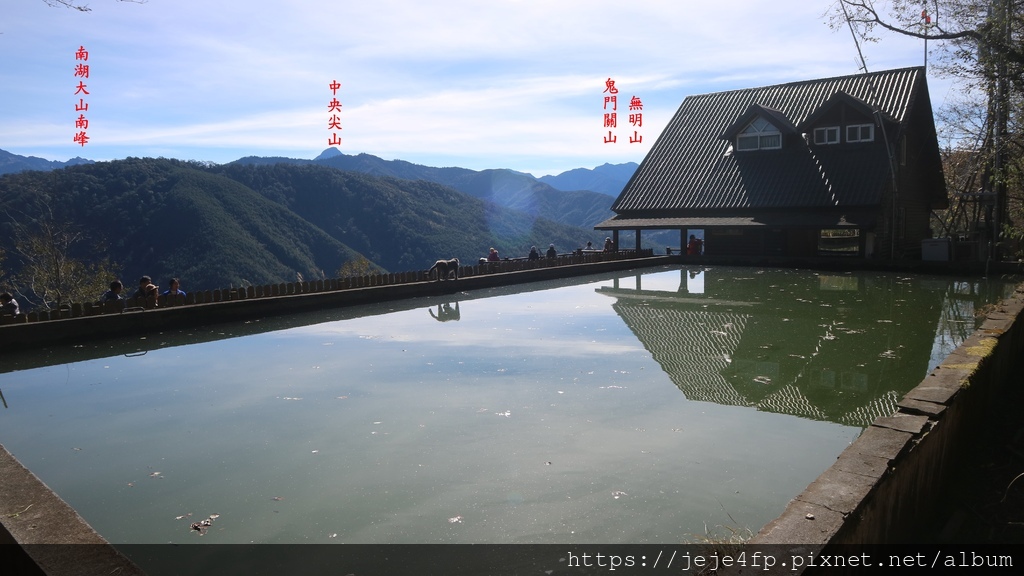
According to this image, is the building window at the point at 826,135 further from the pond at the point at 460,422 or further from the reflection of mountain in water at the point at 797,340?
the pond at the point at 460,422

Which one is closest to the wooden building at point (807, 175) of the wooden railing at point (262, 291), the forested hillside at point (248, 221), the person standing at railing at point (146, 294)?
the wooden railing at point (262, 291)

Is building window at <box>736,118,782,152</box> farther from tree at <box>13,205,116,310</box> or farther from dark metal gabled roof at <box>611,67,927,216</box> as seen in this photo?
tree at <box>13,205,116,310</box>

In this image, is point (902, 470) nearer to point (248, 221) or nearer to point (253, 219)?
point (248, 221)

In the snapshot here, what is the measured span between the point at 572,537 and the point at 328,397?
4.39 metres

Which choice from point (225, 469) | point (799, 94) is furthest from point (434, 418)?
point (799, 94)

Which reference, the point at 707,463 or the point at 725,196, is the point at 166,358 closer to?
the point at 707,463

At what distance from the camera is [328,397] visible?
8.13 metres

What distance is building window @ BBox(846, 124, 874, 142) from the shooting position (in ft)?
95.4

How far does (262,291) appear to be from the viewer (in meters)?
15.8

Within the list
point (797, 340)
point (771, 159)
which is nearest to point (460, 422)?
point (797, 340)

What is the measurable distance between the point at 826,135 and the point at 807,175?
2301 millimetres

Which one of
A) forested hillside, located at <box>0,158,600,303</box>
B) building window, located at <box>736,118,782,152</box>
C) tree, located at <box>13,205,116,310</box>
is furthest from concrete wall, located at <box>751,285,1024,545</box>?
forested hillside, located at <box>0,158,600,303</box>

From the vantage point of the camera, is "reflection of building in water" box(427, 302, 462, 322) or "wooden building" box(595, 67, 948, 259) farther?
"wooden building" box(595, 67, 948, 259)

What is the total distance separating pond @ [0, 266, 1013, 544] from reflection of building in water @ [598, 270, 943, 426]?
0.06m
